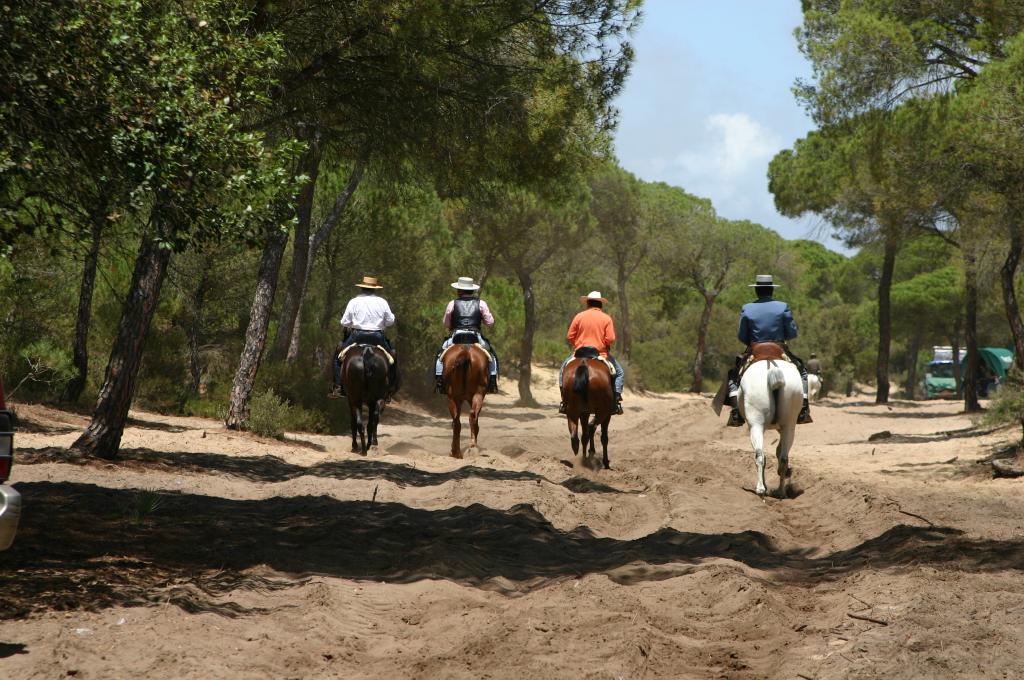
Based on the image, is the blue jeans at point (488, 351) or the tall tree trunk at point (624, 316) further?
the tall tree trunk at point (624, 316)

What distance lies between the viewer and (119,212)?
8859mm

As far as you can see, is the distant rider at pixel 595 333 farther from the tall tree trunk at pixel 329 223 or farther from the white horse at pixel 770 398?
the tall tree trunk at pixel 329 223

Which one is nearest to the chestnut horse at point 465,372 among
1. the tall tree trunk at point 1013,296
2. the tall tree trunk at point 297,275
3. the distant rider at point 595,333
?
the distant rider at point 595,333

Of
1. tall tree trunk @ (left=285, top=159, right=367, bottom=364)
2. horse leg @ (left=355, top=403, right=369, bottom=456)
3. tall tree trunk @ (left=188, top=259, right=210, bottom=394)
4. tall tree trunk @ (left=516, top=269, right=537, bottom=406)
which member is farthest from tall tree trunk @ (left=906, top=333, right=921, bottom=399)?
horse leg @ (left=355, top=403, right=369, bottom=456)

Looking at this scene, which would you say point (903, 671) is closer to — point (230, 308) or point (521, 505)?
point (521, 505)

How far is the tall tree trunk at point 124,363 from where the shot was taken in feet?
46.0

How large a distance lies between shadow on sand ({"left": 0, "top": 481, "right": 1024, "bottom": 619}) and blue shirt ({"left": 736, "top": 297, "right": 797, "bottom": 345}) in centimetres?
416

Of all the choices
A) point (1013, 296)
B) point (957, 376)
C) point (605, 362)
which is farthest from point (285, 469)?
point (957, 376)

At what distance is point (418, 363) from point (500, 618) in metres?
28.3

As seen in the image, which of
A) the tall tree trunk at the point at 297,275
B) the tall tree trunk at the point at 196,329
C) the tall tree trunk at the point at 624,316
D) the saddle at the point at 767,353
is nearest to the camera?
the saddle at the point at 767,353

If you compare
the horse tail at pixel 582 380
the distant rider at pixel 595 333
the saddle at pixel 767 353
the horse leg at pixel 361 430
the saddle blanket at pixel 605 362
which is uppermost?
the distant rider at pixel 595 333

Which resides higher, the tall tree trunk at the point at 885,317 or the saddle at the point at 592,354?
the tall tree trunk at the point at 885,317

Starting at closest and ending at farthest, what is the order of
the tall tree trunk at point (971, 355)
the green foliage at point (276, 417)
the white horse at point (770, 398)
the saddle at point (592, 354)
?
the white horse at point (770, 398), the saddle at point (592, 354), the green foliage at point (276, 417), the tall tree trunk at point (971, 355)

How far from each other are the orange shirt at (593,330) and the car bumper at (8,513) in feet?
38.9
